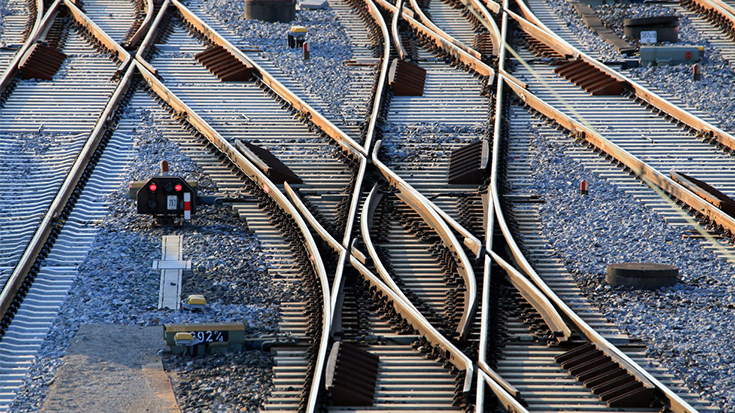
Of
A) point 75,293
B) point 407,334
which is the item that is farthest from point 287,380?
point 75,293

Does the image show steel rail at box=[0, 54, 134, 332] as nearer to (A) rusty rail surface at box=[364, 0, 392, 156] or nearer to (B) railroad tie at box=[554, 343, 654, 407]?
(A) rusty rail surface at box=[364, 0, 392, 156]

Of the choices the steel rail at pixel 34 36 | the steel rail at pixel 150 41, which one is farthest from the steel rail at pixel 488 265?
the steel rail at pixel 34 36

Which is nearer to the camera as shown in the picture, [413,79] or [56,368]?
[56,368]

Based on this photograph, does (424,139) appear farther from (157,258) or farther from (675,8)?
(675,8)

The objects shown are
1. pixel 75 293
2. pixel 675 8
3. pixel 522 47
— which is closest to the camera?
pixel 75 293

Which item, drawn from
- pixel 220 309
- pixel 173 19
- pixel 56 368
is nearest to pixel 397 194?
pixel 220 309

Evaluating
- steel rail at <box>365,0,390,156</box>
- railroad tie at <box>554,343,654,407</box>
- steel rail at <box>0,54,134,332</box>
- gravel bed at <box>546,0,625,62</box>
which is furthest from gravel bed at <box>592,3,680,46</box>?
railroad tie at <box>554,343,654,407</box>

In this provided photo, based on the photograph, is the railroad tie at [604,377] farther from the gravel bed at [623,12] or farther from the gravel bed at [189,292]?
the gravel bed at [623,12]

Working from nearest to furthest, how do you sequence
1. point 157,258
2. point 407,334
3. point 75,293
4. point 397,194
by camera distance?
point 407,334 < point 75,293 < point 157,258 < point 397,194
